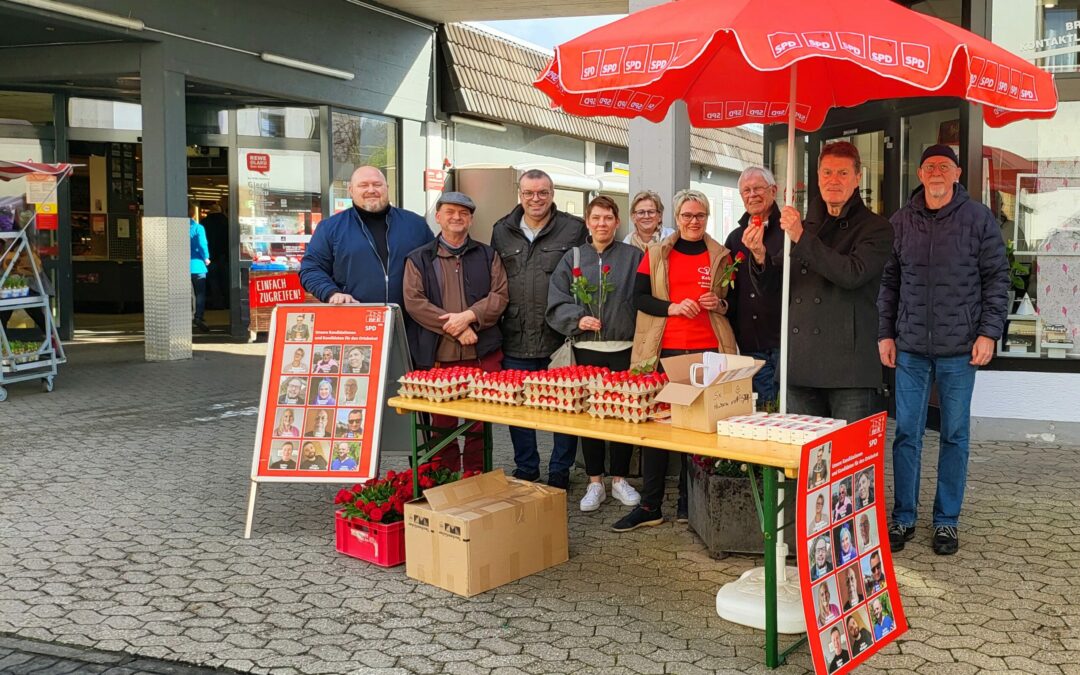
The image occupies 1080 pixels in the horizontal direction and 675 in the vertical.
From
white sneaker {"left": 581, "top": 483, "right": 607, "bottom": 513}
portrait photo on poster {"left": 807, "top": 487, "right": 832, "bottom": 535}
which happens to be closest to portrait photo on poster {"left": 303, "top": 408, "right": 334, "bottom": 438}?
white sneaker {"left": 581, "top": 483, "right": 607, "bottom": 513}

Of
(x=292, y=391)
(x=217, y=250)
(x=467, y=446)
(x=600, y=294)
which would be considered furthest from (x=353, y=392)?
(x=217, y=250)

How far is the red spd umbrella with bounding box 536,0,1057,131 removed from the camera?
3.40 metres

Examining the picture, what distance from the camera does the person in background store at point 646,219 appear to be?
5.89 metres

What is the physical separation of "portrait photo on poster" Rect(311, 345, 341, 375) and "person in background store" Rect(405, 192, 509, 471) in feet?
1.50

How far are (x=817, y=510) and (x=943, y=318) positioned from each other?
1.86m

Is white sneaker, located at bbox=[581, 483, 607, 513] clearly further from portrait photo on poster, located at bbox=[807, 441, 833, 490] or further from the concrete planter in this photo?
portrait photo on poster, located at bbox=[807, 441, 833, 490]

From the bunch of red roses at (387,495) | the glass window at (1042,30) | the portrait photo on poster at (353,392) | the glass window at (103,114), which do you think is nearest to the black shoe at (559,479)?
the bunch of red roses at (387,495)

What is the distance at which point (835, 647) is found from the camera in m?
3.38

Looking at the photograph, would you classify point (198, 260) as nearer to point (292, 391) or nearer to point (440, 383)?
point (292, 391)

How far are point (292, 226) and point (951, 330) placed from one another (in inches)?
444

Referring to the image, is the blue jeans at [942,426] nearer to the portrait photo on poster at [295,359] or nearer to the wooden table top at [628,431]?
the wooden table top at [628,431]

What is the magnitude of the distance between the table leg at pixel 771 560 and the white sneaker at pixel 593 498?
2.13 meters

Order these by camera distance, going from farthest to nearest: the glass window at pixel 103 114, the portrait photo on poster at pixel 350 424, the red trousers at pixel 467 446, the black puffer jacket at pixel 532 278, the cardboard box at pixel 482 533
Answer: the glass window at pixel 103 114, the black puffer jacket at pixel 532 278, the red trousers at pixel 467 446, the portrait photo on poster at pixel 350 424, the cardboard box at pixel 482 533

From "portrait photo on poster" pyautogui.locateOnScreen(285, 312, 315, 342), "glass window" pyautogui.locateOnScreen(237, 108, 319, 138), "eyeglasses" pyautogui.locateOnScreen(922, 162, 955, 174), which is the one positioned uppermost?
"glass window" pyautogui.locateOnScreen(237, 108, 319, 138)
